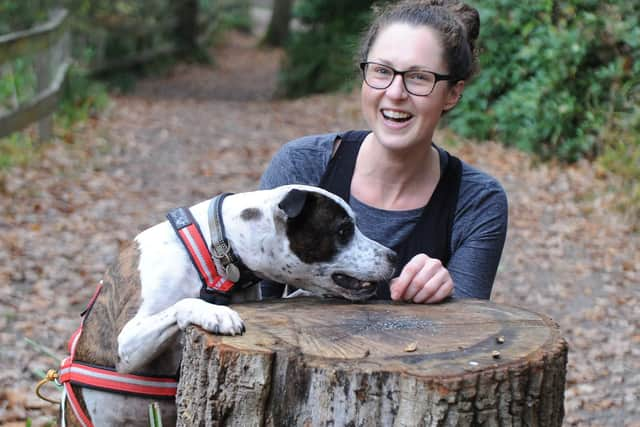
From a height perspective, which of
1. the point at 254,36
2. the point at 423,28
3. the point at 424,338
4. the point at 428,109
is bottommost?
the point at 254,36

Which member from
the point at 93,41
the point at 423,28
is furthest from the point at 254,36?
the point at 423,28

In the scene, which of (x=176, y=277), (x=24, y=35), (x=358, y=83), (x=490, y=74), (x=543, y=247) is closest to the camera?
(x=176, y=277)

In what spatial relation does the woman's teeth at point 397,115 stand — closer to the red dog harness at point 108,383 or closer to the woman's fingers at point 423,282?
the woman's fingers at point 423,282

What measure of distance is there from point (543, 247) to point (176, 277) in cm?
482

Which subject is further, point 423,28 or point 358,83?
point 358,83

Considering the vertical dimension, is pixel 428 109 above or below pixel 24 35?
above

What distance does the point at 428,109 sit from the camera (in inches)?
113

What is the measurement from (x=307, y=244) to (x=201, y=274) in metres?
0.37

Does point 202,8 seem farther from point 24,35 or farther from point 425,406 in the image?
point 425,406

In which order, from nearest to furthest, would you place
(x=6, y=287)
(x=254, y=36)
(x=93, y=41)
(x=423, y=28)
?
(x=423, y=28), (x=6, y=287), (x=93, y=41), (x=254, y=36)

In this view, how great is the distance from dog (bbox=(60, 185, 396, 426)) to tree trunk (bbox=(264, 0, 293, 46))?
23.6 meters

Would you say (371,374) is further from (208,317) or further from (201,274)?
(201,274)

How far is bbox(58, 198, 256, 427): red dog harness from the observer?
251 cm

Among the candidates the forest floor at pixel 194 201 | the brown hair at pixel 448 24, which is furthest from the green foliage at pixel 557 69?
the brown hair at pixel 448 24
